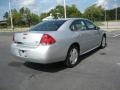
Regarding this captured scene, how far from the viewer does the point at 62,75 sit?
614 centimetres

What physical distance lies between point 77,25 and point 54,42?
1.64 metres

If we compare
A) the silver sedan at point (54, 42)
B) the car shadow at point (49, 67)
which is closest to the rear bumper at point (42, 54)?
the silver sedan at point (54, 42)

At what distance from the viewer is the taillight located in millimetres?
6156

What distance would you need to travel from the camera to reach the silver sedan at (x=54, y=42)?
6.18 metres

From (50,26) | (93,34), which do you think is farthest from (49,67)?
(93,34)

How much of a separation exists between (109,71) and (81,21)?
7.59 ft

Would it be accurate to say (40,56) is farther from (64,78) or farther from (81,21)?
(81,21)

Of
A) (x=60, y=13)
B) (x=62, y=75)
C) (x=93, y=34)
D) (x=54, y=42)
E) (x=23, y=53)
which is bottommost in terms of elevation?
(x=62, y=75)

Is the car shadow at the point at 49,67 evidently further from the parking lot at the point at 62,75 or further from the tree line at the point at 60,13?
the tree line at the point at 60,13

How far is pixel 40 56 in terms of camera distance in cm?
614

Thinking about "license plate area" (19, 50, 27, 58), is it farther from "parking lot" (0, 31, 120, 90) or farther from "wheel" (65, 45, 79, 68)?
"wheel" (65, 45, 79, 68)

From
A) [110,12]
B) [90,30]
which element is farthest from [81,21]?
[110,12]

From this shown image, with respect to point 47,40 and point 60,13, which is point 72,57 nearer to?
point 47,40

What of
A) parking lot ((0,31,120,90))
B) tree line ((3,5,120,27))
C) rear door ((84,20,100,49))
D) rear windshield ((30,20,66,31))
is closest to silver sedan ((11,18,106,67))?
rear windshield ((30,20,66,31))
